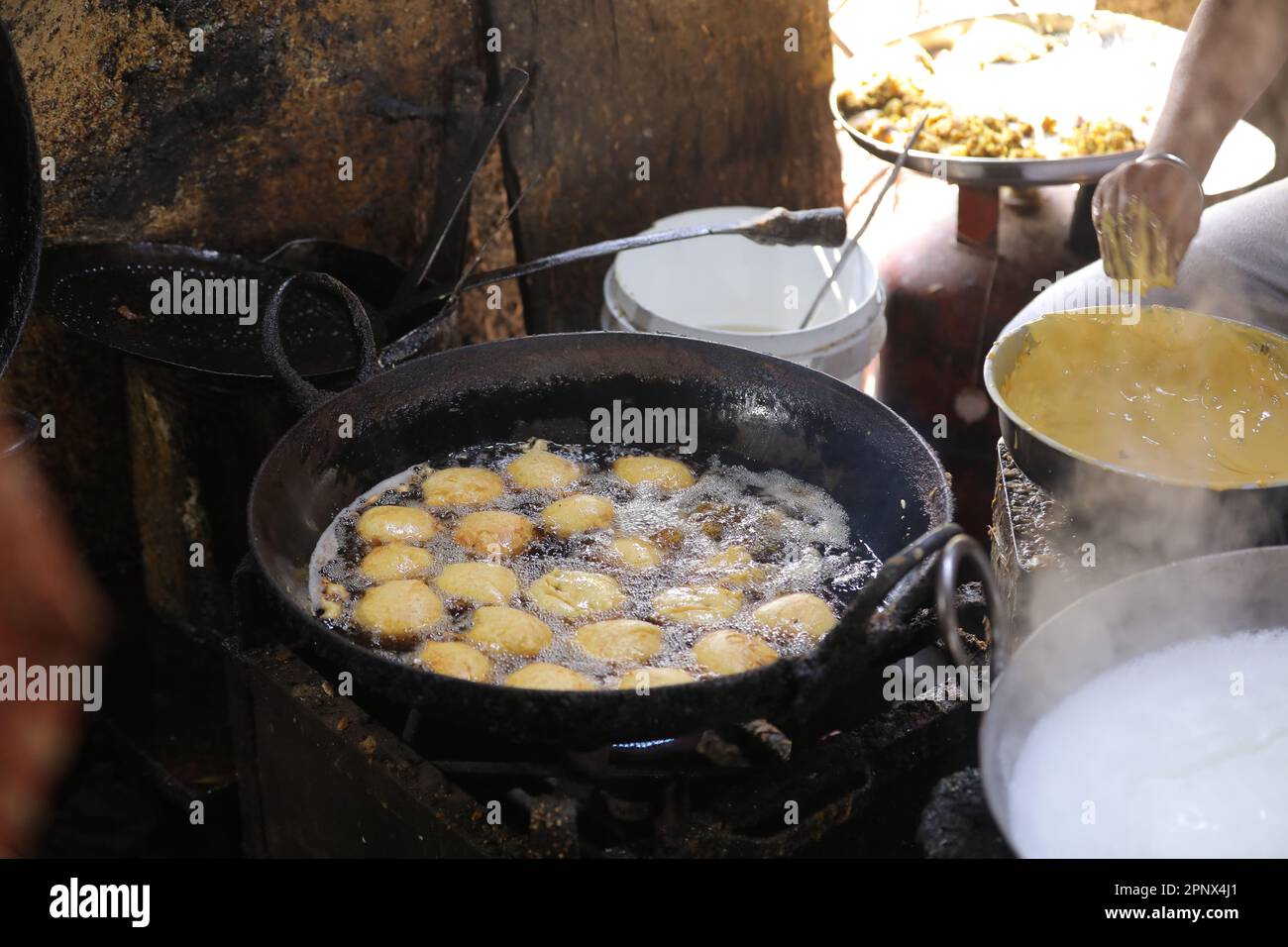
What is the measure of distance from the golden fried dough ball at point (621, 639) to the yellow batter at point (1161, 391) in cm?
87

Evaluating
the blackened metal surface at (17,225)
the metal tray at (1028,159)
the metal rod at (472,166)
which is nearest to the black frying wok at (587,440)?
the blackened metal surface at (17,225)

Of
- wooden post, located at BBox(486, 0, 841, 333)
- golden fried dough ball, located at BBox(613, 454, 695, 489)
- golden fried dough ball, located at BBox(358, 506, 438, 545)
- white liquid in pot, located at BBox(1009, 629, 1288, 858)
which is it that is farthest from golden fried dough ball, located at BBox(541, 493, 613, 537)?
wooden post, located at BBox(486, 0, 841, 333)

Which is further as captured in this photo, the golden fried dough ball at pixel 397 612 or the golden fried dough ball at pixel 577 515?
the golden fried dough ball at pixel 577 515

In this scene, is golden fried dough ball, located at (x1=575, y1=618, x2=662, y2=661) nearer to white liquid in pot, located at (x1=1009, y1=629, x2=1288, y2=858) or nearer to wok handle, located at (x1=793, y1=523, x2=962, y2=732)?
wok handle, located at (x1=793, y1=523, x2=962, y2=732)

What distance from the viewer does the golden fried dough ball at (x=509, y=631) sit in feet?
7.32

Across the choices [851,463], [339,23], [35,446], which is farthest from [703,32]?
[35,446]

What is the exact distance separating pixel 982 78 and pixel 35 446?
3353mm

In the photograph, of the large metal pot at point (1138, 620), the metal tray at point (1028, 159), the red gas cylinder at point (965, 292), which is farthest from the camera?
the red gas cylinder at point (965, 292)

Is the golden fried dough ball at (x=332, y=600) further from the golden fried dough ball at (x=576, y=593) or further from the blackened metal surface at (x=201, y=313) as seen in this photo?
the blackened metal surface at (x=201, y=313)

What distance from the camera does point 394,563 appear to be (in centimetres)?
239

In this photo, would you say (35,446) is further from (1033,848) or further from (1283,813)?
(1283,813)

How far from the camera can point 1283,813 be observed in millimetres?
1556

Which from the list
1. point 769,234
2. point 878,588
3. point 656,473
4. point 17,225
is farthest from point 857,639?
point 17,225
